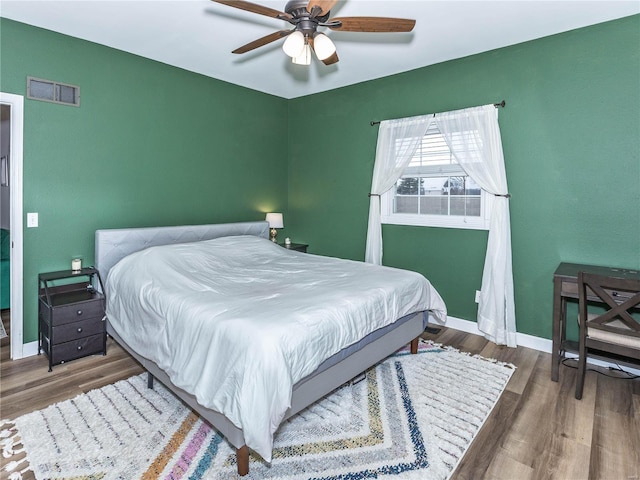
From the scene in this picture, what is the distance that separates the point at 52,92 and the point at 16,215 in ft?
3.53

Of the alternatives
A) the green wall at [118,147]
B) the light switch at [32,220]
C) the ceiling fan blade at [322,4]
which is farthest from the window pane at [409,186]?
the light switch at [32,220]

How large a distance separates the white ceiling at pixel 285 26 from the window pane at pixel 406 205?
4.62ft

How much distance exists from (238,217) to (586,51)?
3795 mm

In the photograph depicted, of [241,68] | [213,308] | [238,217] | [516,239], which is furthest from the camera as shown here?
[238,217]

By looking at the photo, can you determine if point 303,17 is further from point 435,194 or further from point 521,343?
point 521,343

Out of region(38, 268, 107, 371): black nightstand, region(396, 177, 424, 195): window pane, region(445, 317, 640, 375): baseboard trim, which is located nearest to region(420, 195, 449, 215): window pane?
region(396, 177, 424, 195): window pane

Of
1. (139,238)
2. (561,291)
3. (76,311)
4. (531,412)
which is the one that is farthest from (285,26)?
(531,412)

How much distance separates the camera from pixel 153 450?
1912 mm

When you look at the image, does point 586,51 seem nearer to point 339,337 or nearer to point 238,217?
point 339,337

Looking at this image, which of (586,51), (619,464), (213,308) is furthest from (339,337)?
(586,51)

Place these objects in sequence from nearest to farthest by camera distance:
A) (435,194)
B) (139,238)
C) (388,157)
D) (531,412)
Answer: (531,412) → (139,238) → (435,194) → (388,157)

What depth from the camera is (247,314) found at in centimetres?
192

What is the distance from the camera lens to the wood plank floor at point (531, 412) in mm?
1831

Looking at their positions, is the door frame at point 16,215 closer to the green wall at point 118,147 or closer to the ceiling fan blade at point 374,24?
the green wall at point 118,147
